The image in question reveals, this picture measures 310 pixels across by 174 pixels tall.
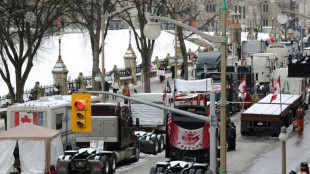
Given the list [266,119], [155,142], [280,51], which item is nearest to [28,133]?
[155,142]

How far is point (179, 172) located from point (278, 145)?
1213cm

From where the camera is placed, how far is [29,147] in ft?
89.4

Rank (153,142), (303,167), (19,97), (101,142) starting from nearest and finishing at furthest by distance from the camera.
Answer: (303,167), (101,142), (153,142), (19,97)

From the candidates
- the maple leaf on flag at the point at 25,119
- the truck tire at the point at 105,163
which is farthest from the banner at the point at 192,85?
the truck tire at the point at 105,163

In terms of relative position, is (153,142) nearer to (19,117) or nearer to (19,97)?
(19,117)

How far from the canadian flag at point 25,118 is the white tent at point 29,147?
71.2 inches

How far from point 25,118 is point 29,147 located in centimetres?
243

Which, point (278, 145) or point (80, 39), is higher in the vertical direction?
point (80, 39)

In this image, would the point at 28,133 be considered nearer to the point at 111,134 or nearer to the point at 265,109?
the point at 111,134

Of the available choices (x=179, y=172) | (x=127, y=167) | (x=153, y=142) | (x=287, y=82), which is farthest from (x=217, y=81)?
(x=179, y=172)

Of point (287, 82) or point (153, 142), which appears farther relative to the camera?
point (287, 82)

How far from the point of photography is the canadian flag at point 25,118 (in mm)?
29312

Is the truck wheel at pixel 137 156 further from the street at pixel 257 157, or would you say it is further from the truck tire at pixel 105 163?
the truck tire at pixel 105 163

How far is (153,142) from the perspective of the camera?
32469 millimetres
